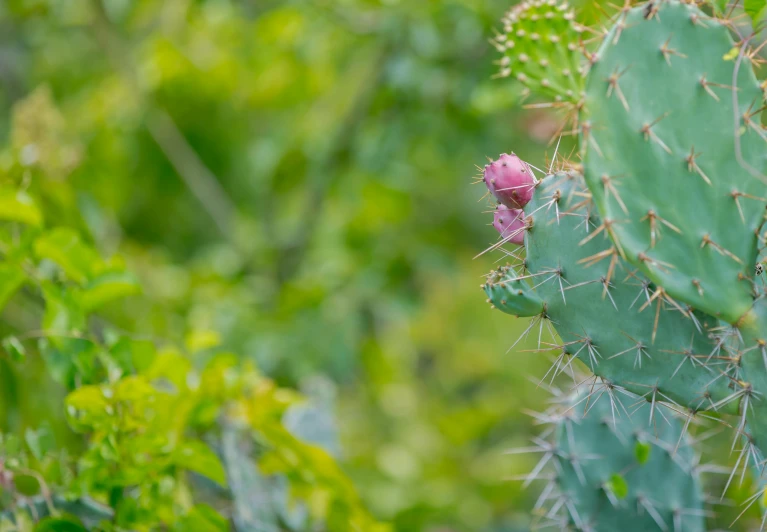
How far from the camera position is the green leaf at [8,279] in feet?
4.15

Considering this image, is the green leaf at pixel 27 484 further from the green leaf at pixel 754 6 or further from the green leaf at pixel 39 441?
the green leaf at pixel 754 6

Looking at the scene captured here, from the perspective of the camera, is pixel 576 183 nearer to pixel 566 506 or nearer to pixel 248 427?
pixel 566 506

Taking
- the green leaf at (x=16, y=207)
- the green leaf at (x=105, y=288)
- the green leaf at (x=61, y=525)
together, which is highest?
the green leaf at (x=16, y=207)

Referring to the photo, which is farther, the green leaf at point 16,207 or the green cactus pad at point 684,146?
the green leaf at point 16,207

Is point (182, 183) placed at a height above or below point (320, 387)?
above

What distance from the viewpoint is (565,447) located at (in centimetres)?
133

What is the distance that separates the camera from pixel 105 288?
4.36 ft

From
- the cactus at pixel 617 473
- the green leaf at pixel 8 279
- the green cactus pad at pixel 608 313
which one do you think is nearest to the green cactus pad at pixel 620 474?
the cactus at pixel 617 473

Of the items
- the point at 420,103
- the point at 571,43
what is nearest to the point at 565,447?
the point at 571,43

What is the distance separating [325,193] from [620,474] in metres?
1.90

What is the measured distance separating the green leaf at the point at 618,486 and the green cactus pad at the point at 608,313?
372 mm

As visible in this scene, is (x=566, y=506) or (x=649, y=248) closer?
(x=649, y=248)

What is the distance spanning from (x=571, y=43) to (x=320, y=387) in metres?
1.28

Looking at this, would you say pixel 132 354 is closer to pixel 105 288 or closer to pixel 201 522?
pixel 105 288
